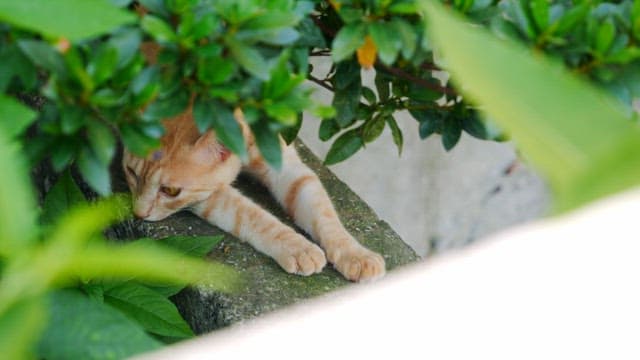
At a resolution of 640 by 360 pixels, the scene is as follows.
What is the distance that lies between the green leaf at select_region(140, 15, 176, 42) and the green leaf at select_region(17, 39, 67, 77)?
4.7 inches

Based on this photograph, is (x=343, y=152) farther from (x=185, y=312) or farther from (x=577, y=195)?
(x=577, y=195)

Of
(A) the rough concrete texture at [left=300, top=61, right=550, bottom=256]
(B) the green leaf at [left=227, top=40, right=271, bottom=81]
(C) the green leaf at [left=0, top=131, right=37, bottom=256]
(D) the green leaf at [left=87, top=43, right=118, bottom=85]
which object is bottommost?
(A) the rough concrete texture at [left=300, top=61, right=550, bottom=256]

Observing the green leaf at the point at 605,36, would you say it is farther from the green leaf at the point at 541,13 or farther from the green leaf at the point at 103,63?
the green leaf at the point at 103,63

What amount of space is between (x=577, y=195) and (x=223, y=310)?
1936 mm

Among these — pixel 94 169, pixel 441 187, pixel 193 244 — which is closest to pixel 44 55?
pixel 94 169

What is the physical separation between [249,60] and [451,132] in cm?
68

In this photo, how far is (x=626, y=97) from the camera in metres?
1.60

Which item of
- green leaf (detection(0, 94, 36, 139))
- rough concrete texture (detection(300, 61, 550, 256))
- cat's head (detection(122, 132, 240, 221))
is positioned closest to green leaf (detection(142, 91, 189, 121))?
green leaf (detection(0, 94, 36, 139))

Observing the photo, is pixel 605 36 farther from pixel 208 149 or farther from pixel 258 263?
pixel 208 149

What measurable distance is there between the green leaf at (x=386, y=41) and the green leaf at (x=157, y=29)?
0.99 ft

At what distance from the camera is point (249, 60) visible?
150 centimetres

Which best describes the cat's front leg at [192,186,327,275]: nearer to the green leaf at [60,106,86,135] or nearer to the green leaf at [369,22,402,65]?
the green leaf at [369,22,402,65]

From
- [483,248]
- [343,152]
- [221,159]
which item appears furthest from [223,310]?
[483,248]

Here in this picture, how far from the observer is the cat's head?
2926mm
